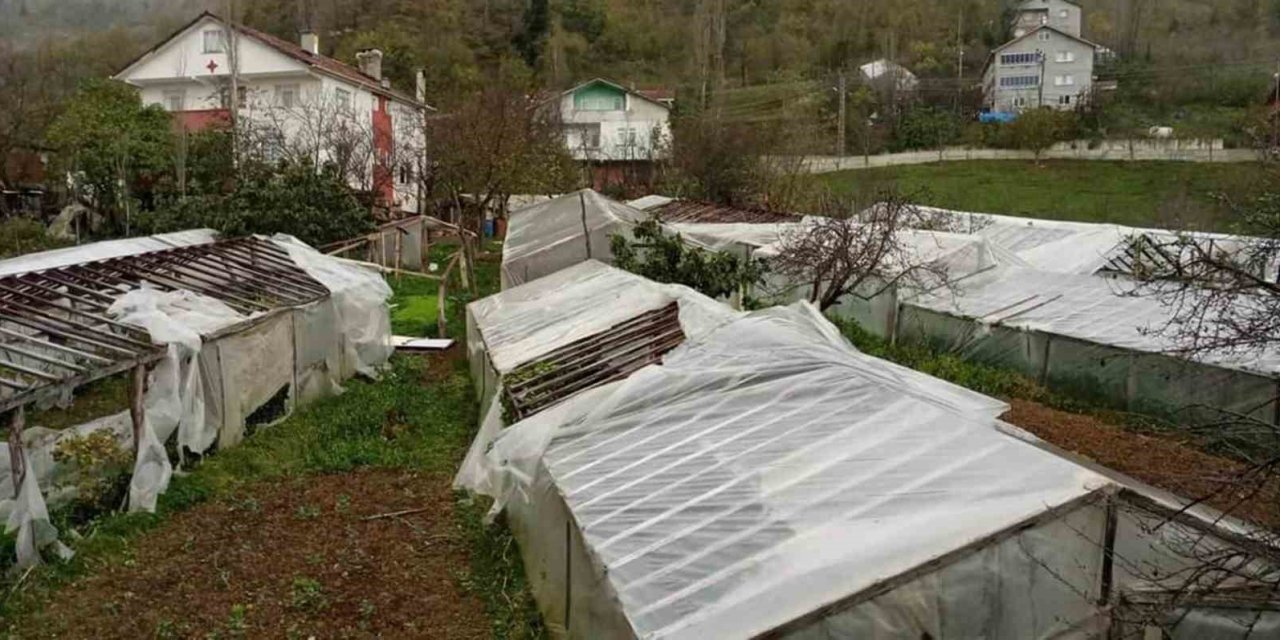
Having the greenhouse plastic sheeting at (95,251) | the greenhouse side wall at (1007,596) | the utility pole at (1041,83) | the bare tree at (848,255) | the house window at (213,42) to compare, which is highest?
the utility pole at (1041,83)

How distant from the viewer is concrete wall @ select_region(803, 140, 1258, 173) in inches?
1606

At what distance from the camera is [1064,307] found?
46.5 ft

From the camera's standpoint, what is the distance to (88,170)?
24781mm

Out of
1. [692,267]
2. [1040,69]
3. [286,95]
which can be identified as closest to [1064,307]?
[692,267]

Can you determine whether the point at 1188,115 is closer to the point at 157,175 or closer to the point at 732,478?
the point at 157,175

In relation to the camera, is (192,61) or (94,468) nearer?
(94,468)

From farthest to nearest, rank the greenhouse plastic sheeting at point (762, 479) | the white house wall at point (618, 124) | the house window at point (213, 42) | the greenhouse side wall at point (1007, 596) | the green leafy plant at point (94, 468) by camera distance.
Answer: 1. the white house wall at point (618, 124)
2. the house window at point (213, 42)
3. the green leafy plant at point (94, 468)
4. the greenhouse plastic sheeting at point (762, 479)
5. the greenhouse side wall at point (1007, 596)

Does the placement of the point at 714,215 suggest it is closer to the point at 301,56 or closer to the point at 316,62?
the point at 316,62

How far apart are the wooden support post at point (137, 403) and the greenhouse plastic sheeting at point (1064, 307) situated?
37.3 ft

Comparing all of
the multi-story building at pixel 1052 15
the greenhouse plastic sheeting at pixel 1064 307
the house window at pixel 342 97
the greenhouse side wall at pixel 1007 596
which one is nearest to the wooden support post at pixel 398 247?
the house window at pixel 342 97

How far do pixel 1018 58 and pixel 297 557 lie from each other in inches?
2337

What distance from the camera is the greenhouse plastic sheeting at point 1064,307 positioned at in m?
12.5

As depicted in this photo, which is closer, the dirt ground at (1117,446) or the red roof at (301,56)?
the dirt ground at (1117,446)

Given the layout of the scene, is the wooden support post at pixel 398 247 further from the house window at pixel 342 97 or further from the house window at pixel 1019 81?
the house window at pixel 1019 81
